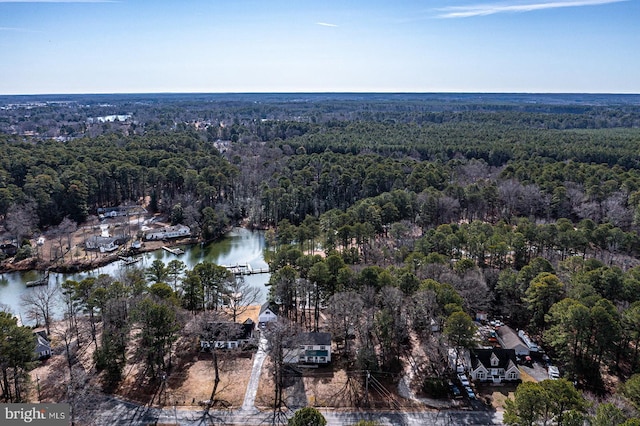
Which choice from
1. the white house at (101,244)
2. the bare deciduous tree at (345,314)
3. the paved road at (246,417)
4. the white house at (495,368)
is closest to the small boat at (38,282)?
the white house at (101,244)

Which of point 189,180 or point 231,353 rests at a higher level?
point 189,180

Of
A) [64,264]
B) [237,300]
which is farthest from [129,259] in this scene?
[237,300]

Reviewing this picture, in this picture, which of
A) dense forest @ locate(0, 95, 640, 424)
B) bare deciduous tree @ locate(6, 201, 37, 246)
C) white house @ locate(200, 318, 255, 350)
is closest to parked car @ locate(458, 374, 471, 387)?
dense forest @ locate(0, 95, 640, 424)

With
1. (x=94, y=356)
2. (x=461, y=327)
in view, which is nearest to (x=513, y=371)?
(x=461, y=327)

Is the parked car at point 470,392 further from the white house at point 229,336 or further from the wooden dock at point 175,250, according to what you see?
the wooden dock at point 175,250

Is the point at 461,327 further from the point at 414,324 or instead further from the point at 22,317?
the point at 22,317

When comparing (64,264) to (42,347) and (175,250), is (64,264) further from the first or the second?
(42,347)
